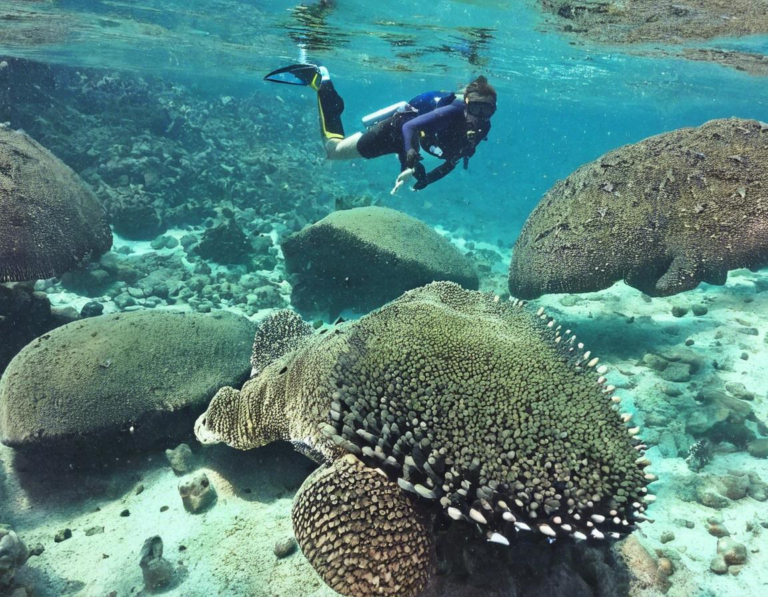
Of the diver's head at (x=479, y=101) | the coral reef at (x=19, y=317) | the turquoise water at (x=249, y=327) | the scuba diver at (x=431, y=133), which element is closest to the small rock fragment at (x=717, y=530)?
the turquoise water at (x=249, y=327)

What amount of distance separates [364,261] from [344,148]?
12.6 feet

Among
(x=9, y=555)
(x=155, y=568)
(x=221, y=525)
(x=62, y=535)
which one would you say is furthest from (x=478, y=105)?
(x=9, y=555)

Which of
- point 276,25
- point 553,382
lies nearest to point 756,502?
point 553,382

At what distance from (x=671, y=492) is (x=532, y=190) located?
117ft

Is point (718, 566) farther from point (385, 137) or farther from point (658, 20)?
point (658, 20)

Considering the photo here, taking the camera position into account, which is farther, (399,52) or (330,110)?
(399,52)

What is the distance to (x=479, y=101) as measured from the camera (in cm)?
792

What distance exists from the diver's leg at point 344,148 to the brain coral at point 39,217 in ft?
18.2

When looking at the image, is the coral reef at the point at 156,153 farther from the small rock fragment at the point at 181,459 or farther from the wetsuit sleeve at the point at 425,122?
the small rock fragment at the point at 181,459

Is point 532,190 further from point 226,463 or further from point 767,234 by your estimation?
point 226,463

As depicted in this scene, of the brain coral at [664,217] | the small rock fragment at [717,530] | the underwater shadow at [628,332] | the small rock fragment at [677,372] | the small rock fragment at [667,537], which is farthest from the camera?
the underwater shadow at [628,332]

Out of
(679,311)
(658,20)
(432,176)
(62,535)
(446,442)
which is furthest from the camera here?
(658,20)

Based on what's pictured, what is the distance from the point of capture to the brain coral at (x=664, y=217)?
19.4 feet

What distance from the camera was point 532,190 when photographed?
36.7m
